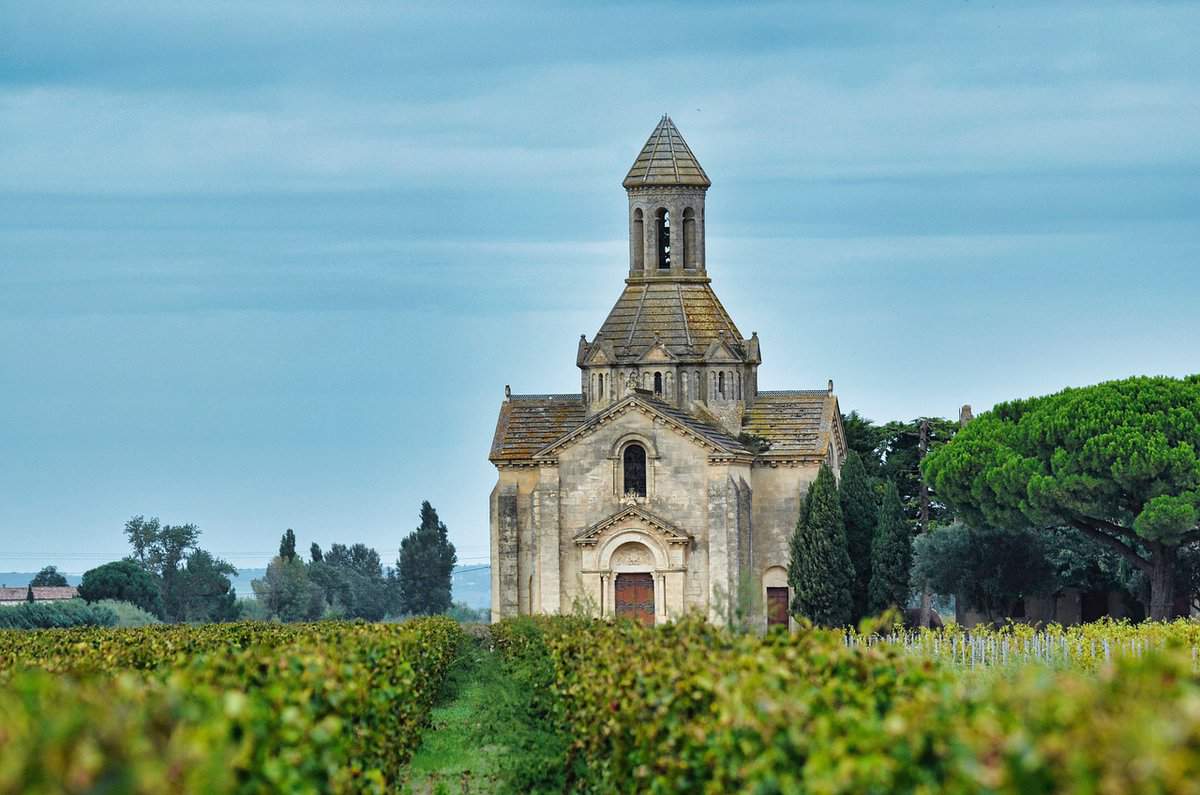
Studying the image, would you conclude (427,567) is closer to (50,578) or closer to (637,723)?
(50,578)

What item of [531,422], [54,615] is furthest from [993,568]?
[54,615]

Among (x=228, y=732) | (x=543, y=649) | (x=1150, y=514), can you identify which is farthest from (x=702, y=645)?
(x=1150, y=514)

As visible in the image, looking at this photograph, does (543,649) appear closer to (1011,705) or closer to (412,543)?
(1011,705)

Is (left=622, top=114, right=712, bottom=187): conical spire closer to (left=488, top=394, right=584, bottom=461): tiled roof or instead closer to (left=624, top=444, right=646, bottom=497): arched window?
(left=488, top=394, right=584, bottom=461): tiled roof

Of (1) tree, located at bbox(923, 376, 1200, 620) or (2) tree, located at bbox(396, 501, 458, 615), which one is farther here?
(2) tree, located at bbox(396, 501, 458, 615)

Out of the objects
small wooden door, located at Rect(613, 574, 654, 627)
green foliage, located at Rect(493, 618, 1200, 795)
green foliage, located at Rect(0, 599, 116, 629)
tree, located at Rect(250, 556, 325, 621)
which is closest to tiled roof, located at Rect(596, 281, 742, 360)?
small wooden door, located at Rect(613, 574, 654, 627)

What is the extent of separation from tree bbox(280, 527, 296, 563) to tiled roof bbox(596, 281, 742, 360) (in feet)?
191

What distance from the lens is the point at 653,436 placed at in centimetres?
6266

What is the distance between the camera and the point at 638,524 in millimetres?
62125

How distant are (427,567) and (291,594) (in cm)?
917

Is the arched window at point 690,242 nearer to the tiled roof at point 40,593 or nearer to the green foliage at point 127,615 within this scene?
the green foliage at point 127,615

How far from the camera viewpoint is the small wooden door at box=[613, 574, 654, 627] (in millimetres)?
62062

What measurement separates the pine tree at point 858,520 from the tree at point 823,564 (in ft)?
2.13

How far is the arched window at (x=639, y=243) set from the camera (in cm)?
6925
